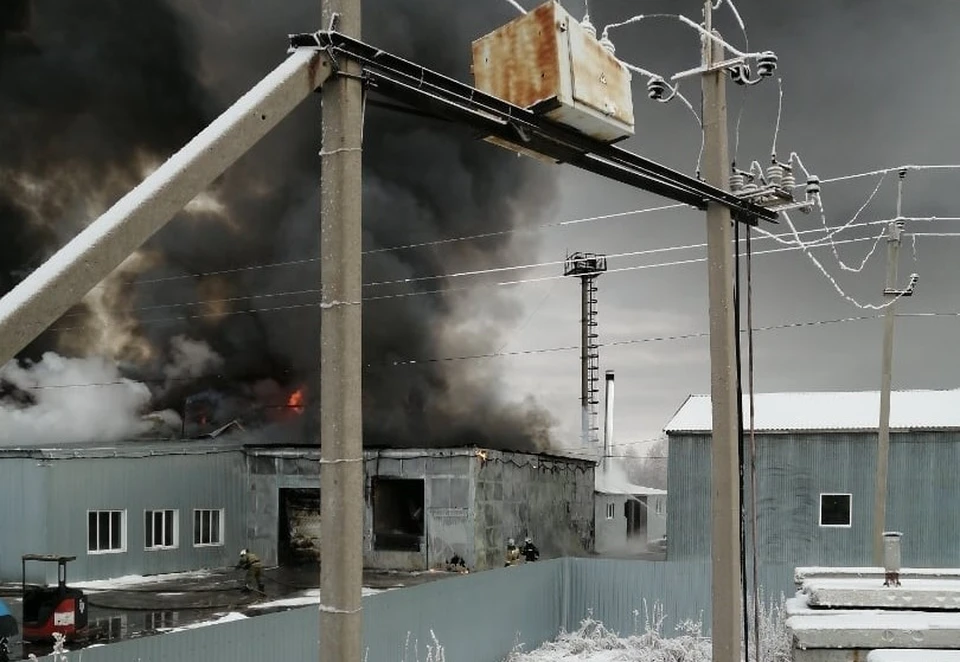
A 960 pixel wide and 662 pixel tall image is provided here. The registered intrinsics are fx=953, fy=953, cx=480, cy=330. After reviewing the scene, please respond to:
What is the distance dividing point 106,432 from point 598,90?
39839 mm

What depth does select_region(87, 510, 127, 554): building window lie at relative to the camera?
79.4 ft

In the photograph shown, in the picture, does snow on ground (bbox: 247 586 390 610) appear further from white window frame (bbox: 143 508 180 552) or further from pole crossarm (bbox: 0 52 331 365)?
pole crossarm (bbox: 0 52 331 365)

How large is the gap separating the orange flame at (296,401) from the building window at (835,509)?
923 inches

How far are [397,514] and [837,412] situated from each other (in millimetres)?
13467

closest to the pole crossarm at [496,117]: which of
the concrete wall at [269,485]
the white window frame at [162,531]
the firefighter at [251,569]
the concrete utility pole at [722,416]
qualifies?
the concrete utility pole at [722,416]

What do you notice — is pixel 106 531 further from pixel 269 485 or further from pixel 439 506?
pixel 439 506

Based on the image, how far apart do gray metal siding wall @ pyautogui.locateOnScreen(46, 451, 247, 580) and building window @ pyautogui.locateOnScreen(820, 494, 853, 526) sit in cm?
1677

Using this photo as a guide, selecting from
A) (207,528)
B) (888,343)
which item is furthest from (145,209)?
(207,528)

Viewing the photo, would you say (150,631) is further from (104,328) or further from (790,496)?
(104,328)

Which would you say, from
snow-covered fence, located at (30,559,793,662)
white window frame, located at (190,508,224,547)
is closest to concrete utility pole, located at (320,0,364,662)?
snow-covered fence, located at (30,559,793,662)

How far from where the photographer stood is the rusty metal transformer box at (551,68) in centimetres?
686

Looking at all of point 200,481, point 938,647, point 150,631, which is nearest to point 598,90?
point 938,647

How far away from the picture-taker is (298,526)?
30.2 metres

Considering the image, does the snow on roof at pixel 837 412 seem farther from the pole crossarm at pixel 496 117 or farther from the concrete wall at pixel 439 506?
the pole crossarm at pixel 496 117
